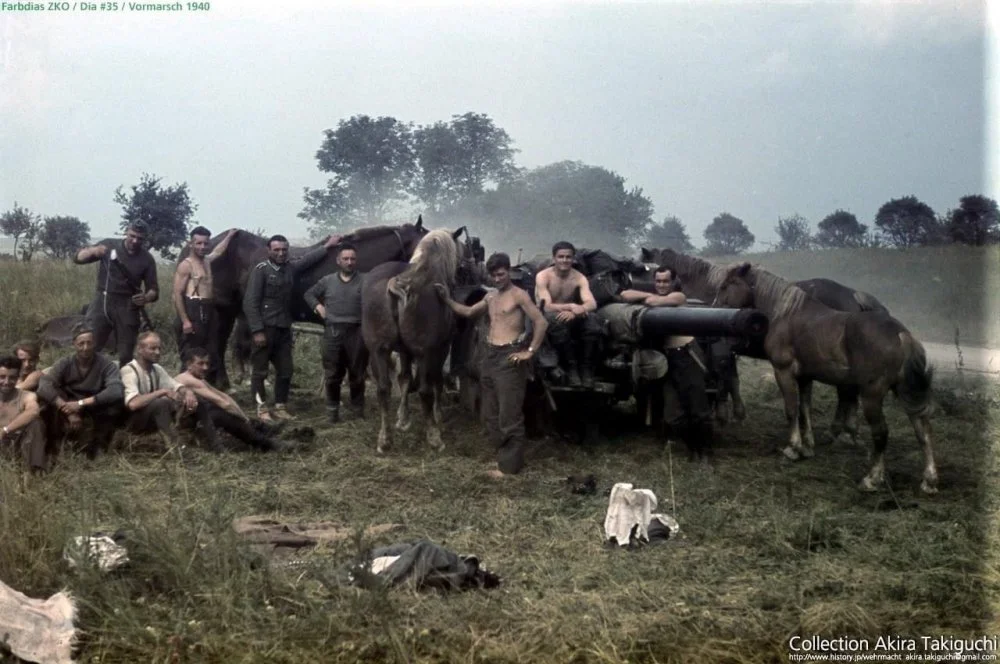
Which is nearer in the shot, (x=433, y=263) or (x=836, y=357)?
(x=836, y=357)

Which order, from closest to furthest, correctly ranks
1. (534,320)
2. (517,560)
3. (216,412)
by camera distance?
(517,560), (534,320), (216,412)

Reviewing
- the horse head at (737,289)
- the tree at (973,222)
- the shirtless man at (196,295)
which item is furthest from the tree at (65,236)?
the tree at (973,222)

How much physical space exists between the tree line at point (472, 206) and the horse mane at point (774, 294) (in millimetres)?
4858

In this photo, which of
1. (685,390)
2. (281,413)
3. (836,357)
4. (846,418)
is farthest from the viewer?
(281,413)

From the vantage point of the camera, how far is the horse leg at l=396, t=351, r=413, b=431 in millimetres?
9438

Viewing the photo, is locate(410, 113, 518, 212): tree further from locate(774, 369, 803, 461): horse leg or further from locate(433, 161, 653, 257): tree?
locate(774, 369, 803, 461): horse leg

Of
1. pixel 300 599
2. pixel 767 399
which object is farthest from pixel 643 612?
pixel 767 399

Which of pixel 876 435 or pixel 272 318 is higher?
pixel 272 318

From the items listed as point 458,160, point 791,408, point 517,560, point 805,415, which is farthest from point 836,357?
point 458,160

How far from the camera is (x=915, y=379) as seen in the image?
7855mm

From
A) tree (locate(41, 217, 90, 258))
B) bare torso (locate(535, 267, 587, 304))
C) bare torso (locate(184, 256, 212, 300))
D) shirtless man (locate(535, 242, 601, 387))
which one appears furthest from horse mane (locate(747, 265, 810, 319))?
tree (locate(41, 217, 90, 258))

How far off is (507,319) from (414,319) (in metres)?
1.06

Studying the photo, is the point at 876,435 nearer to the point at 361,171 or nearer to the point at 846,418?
the point at 846,418

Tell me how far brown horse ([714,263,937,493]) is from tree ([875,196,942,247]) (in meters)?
7.24
